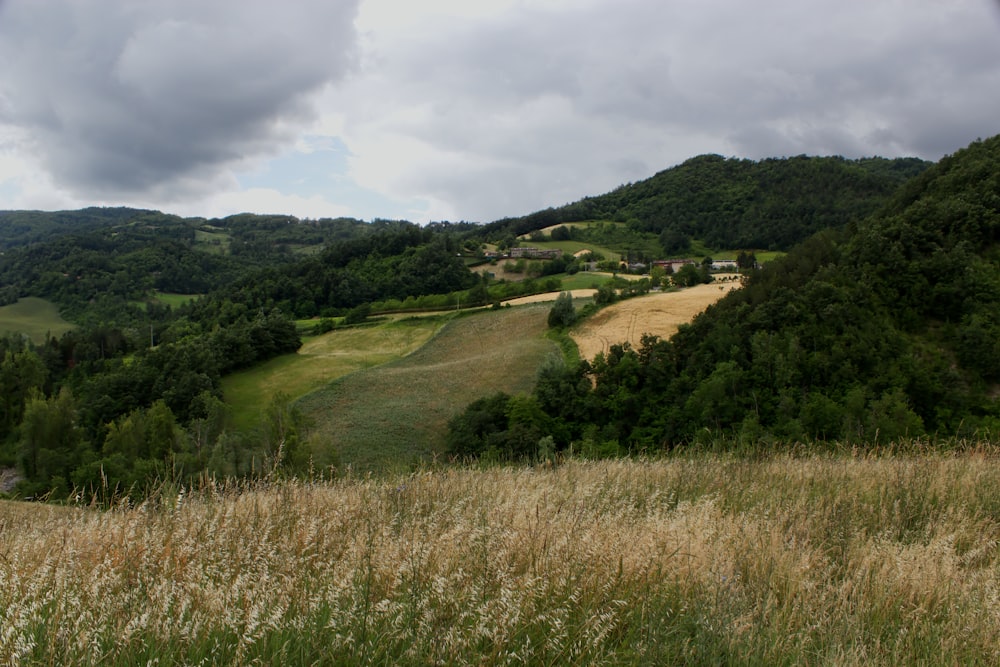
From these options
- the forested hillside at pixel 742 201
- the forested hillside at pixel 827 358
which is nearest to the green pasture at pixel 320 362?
the forested hillside at pixel 827 358

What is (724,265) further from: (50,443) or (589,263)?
(50,443)

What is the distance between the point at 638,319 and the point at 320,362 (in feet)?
126

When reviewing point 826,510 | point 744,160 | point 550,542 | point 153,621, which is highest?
point 744,160

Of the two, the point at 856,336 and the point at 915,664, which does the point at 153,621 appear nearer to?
the point at 915,664

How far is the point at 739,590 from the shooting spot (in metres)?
3.00

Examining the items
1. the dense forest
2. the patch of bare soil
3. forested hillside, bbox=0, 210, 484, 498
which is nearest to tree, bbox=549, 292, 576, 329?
the dense forest

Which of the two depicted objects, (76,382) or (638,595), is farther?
(76,382)

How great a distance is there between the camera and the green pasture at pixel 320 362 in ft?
185

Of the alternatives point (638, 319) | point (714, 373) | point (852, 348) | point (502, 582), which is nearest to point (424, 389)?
point (638, 319)

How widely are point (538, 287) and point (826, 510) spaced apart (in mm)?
82439

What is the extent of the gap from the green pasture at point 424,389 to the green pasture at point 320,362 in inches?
126

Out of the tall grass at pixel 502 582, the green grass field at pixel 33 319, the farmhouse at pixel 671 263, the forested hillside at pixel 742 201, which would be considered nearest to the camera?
the tall grass at pixel 502 582

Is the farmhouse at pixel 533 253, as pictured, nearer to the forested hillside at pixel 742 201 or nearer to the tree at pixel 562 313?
the forested hillside at pixel 742 201

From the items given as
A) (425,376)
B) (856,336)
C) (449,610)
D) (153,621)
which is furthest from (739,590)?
(425,376)
